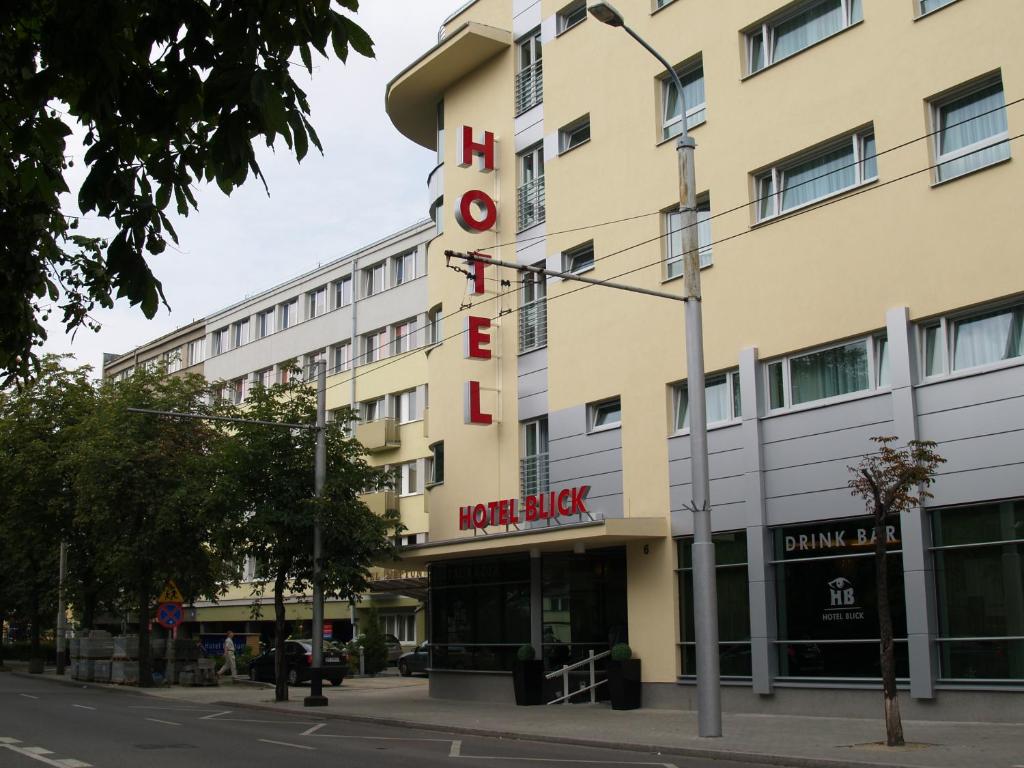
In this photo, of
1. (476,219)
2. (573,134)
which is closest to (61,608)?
(476,219)

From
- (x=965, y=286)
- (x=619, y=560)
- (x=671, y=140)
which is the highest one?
(x=671, y=140)

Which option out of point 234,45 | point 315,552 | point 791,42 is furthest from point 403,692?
point 234,45

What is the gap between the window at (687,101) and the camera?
23266mm

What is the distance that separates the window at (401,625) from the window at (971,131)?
35823mm

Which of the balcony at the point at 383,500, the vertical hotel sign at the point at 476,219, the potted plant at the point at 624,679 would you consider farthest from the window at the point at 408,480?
the potted plant at the point at 624,679

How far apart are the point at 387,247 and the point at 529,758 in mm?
38308

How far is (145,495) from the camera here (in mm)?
35719

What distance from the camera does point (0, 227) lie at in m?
8.24

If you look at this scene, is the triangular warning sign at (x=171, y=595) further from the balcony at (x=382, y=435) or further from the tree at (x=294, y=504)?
the balcony at (x=382, y=435)

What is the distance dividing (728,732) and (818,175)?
9.49 metres

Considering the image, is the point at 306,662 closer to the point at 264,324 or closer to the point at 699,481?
the point at 699,481

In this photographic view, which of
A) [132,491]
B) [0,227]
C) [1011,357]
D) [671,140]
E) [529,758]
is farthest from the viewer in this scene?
[132,491]

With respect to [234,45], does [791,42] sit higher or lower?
higher

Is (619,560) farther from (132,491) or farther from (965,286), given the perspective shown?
(132,491)
